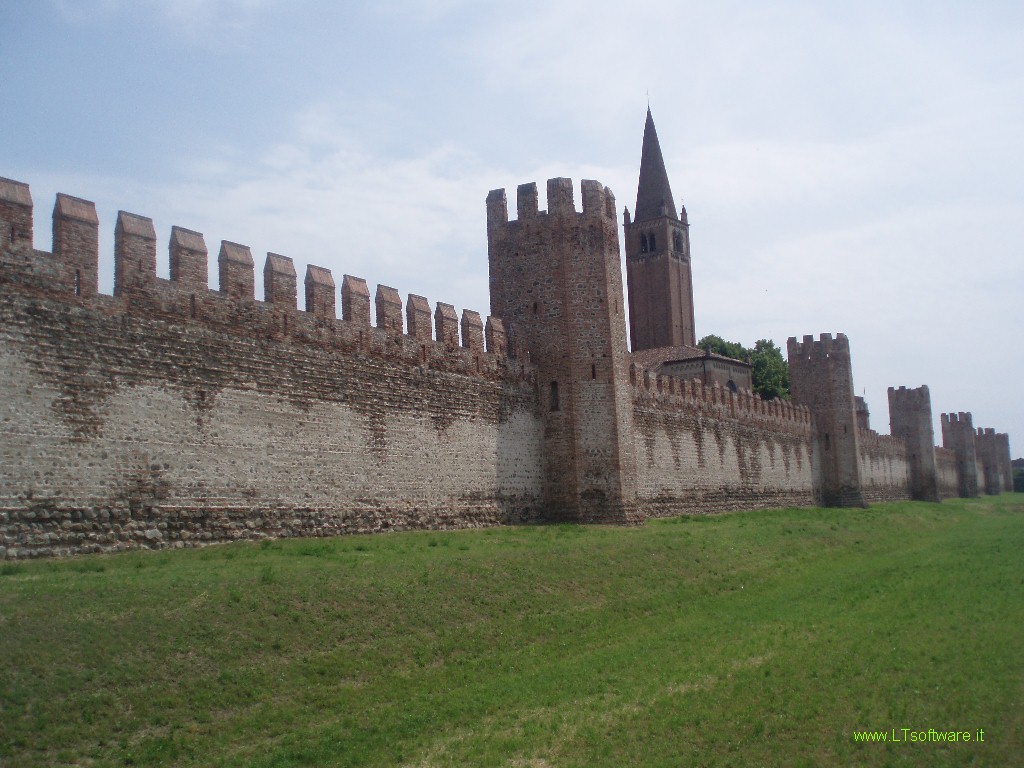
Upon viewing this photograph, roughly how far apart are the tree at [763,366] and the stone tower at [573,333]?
1716 inches

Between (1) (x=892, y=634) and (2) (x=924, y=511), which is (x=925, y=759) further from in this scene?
(2) (x=924, y=511)

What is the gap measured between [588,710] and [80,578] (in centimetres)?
665

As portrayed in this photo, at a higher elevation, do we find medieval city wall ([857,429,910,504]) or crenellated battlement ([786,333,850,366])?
crenellated battlement ([786,333,850,366])

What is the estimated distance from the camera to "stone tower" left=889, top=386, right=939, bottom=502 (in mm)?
63750

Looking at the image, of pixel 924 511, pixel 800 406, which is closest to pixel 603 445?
pixel 800 406

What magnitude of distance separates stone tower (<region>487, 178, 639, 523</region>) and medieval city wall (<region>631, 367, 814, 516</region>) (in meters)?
2.27

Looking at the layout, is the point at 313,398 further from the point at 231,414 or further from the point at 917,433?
the point at 917,433

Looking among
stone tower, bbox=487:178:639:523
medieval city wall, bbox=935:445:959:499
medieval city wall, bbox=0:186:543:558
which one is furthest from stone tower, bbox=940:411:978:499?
medieval city wall, bbox=0:186:543:558

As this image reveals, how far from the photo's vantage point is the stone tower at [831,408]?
47.1m

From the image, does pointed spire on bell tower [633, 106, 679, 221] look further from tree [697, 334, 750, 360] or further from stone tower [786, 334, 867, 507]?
stone tower [786, 334, 867, 507]

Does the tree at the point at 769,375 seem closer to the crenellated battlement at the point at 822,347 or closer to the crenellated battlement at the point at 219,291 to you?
the crenellated battlement at the point at 822,347

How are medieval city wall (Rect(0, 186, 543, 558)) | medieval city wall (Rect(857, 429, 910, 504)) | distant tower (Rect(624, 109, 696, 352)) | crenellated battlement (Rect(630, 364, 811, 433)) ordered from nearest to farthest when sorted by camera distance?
1. medieval city wall (Rect(0, 186, 543, 558))
2. crenellated battlement (Rect(630, 364, 811, 433))
3. medieval city wall (Rect(857, 429, 910, 504))
4. distant tower (Rect(624, 109, 696, 352))

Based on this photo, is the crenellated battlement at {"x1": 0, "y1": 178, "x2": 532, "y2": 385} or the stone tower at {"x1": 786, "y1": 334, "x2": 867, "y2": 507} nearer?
the crenellated battlement at {"x1": 0, "y1": 178, "x2": 532, "y2": 385}
